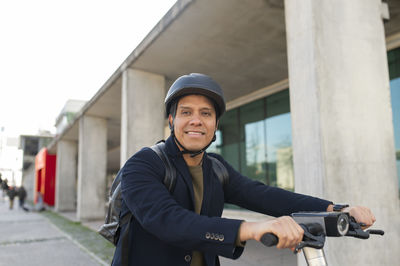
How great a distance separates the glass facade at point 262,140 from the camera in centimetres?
993

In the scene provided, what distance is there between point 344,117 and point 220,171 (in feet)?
7.89

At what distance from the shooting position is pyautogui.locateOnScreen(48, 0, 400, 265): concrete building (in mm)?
3697

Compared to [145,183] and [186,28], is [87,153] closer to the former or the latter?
[186,28]

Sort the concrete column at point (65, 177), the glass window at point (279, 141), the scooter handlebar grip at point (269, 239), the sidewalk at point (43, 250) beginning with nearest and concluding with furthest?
the scooter handlebar grip at point (269, 239), the sidewalk at point (43, 250), the glass window at point (279, 141), the concrete column at point (65, 177)

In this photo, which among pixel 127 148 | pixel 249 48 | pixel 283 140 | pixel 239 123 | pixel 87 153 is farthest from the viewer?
pixel 87 153

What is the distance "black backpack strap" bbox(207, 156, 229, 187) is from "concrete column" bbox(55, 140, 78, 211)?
1832 cm

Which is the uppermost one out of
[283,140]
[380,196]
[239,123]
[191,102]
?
[239,123]

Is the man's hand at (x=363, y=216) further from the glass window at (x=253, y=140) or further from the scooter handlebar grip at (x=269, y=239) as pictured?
the glass window at (x=253, y=140)

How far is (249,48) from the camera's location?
7.07 m

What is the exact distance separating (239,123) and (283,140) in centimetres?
232

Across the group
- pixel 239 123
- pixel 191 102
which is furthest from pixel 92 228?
pixel 191 102

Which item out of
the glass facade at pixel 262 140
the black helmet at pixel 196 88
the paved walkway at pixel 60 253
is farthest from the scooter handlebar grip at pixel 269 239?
the glass facade at pixel 262 140

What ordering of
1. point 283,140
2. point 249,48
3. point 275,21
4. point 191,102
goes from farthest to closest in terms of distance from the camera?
1. point 283,140
2. point 249,48
3. point 275,21
4. point 191,102

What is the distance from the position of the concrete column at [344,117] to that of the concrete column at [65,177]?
17198 millimetres
